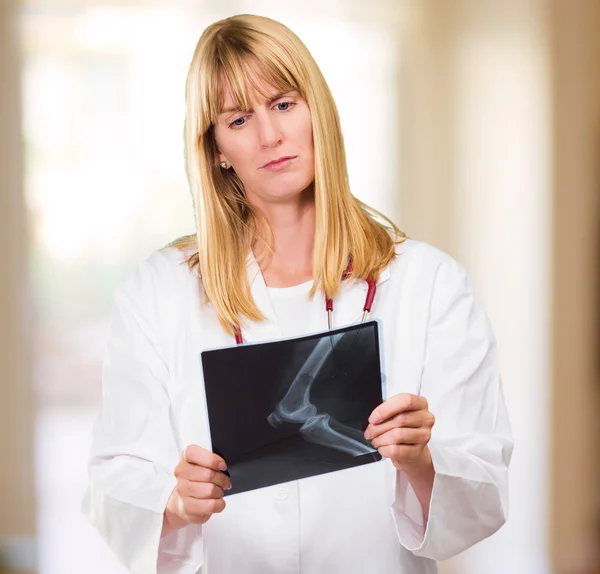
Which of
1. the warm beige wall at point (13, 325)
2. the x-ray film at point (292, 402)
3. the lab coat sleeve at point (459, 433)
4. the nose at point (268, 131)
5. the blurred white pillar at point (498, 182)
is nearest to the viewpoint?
the x-ray film at point (292, 402)

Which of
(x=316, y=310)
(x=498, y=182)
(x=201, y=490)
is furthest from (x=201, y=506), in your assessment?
(x=498, y=182)

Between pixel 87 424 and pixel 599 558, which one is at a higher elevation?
pixel 87 424

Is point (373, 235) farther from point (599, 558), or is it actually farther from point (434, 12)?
point (599, 558)

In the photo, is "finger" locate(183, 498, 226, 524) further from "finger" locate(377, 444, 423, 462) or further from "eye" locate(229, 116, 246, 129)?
"eye" locate(229, 116, 246, 129)

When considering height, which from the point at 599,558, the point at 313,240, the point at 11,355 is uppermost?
the point at 313,240

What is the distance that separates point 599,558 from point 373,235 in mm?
1901

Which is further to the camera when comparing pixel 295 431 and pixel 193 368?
pixel 193 368

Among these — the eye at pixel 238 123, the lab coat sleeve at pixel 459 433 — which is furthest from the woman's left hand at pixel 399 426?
the eye at pixel 238 123

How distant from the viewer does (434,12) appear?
2516 mm

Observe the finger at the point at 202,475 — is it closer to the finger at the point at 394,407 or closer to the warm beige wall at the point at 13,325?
the finger at the point at 394,407

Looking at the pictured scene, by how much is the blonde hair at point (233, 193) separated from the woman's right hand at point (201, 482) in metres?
0.30

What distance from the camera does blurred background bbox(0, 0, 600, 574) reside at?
2.41 m

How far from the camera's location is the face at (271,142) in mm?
1299

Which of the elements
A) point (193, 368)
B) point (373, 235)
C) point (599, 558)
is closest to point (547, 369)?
point (599, 558)
